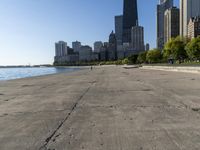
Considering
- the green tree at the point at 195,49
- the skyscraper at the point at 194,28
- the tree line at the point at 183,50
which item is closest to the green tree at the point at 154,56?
the skyscraper at the point at 194,28

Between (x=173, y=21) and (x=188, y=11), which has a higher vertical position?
(x=188, y=11)

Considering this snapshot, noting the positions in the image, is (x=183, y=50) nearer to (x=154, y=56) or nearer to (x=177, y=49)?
(x=177, y=49)

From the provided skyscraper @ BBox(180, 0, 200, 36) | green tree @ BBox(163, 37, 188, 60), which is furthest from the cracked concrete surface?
skyscraper @ BBox(180, 0, 200, 36)

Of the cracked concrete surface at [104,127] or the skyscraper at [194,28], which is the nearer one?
the cracked concrete surface at [104,127]

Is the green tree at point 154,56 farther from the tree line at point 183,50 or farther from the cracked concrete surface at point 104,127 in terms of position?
the cracked concrete surface at point 104,127

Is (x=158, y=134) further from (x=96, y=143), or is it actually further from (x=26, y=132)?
(x=26, y=132)

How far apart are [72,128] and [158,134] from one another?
1888 mm

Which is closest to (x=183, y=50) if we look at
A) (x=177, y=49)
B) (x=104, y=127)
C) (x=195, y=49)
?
(x=177, y=49)

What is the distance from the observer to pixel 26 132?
6203mm

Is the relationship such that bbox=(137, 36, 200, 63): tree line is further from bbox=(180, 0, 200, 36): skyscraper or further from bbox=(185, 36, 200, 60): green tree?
bbox=(180, 0, 200, 36): skyscraper

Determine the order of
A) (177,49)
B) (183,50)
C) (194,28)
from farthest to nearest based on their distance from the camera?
(194,28), (183,50), (177,49)

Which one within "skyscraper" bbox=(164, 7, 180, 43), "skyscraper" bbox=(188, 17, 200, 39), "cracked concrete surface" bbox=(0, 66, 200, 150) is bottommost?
"cracked concrete surface" bbox=(0, 66, 200, 150)

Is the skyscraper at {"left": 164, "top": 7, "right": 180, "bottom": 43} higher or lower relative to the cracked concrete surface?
higher

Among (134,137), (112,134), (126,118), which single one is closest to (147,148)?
(134,137)
